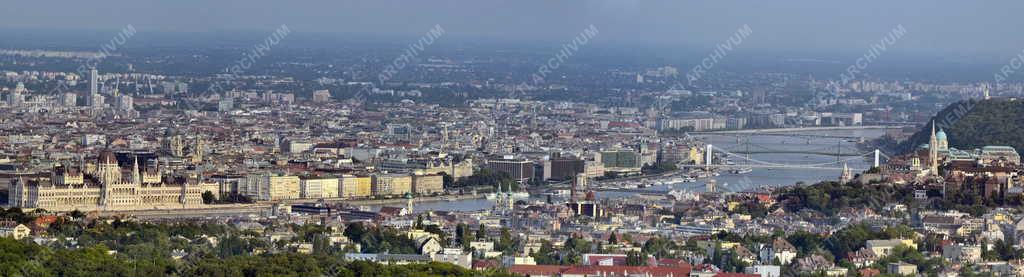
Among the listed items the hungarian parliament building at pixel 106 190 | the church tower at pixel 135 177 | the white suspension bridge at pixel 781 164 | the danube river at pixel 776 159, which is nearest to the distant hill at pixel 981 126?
the white suspension bridge at pixel 781 164

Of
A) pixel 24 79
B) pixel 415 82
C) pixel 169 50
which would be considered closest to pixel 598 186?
pixel 24 79

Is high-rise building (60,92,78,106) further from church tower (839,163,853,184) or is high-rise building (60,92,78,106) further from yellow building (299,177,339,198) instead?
church tower (839,163,853,184)

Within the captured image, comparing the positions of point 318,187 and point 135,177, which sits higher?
point 135,177

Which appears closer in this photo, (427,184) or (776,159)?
(427,184)

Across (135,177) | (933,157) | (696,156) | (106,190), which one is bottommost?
(106,190)

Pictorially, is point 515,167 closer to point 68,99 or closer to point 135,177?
point 135,177

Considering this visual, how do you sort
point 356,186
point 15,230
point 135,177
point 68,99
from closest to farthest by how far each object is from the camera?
point 15,230, point 135,177, point 356,186, point 68,99

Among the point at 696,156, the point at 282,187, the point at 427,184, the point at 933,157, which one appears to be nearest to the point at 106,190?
the point at 282,187

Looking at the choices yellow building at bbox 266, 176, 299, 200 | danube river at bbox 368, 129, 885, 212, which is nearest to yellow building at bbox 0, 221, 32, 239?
danube river at bbox 368, 129, 885, 212
